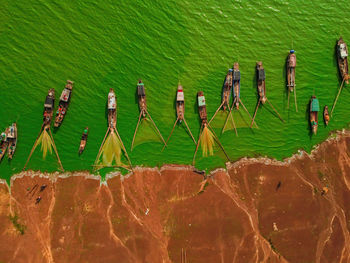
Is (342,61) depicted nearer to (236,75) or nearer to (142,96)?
(236,75)

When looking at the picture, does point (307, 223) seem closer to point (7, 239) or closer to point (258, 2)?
point (258, 2)

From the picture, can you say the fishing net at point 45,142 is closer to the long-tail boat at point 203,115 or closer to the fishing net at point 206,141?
the long-tail boat at point 203,115

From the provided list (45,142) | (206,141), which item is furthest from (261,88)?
(45,142)

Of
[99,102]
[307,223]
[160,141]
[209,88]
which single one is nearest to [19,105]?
[99,102]

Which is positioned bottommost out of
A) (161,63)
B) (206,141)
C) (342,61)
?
(206,141)

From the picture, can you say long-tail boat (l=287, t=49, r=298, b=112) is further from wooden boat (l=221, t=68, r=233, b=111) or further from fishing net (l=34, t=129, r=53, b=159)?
fishing net (l=34, t=129, r=53, b=159)

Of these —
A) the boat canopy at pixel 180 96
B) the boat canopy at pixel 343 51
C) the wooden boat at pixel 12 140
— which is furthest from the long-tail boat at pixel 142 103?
the boat canopy at pixel 343 51
